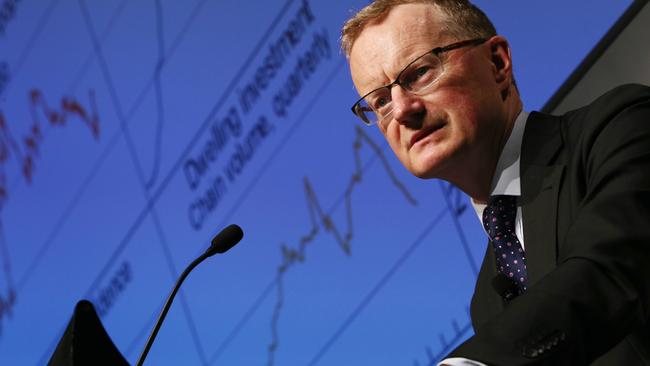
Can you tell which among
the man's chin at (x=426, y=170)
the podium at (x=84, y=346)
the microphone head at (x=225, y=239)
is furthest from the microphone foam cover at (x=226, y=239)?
the man's chin at (x=426, y=170)

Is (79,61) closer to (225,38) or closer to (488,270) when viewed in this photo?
(225,38)

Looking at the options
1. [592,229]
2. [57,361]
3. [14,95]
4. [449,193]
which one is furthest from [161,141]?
[592,229]

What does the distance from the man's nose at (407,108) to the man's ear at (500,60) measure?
0.15 metres

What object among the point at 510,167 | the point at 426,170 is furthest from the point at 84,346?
the point at 510,167

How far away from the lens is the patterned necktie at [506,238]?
1239 millimetres

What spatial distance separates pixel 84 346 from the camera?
1363mm

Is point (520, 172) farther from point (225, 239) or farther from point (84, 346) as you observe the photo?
point (84, 346)

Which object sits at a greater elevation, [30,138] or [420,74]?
[30,138]

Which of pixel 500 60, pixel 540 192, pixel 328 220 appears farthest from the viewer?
pixel 328 220

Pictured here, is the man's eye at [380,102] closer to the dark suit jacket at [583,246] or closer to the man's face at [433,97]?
the man's face at [433,97]

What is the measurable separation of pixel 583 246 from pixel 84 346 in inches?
29.3

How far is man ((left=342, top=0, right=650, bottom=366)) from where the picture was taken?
85 centimetres

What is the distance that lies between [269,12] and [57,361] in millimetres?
1322

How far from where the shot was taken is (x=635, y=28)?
1.69m
